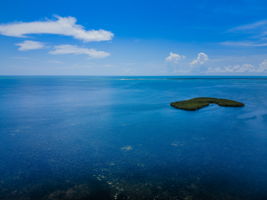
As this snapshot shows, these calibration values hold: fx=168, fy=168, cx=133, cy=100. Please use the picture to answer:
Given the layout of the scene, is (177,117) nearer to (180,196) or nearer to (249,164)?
(249,164)

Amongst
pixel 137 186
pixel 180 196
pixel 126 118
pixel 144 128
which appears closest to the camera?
pixel 180 196

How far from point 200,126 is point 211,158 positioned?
40.1 feet

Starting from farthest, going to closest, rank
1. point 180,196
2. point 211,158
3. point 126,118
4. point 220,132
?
point 126,118 → point 220,132 → point 211,158 → point 180,196

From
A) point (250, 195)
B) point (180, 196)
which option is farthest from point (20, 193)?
point (250, 195)

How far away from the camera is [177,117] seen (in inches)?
1459

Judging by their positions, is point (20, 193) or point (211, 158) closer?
point (20, 193)

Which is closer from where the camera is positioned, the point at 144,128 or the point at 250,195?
the point at 250,195

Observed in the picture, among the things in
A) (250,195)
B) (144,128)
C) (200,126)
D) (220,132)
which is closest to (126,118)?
(144,128)

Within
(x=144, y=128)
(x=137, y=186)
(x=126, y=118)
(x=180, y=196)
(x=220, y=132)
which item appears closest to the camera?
(x=180, y=196)

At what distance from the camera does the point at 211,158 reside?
62.6ft

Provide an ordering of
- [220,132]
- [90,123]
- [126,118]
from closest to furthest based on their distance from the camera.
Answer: [220,132] < [90,123] < [126,118]

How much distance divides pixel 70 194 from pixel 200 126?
967 inches

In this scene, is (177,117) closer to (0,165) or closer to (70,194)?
(70,194)

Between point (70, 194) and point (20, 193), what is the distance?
13.3 feet
